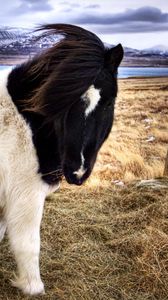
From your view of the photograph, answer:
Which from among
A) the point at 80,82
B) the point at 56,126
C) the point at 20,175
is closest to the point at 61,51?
the point at 80,82

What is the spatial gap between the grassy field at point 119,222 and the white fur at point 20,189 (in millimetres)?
235

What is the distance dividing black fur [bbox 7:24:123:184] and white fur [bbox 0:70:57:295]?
45 mm

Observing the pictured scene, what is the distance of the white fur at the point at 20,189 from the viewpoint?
1.93 m

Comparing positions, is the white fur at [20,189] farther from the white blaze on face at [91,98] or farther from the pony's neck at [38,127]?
the white blaze on face at [91,98]

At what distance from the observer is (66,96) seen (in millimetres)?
1834

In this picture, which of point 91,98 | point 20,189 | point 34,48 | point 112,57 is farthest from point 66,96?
point 34,48

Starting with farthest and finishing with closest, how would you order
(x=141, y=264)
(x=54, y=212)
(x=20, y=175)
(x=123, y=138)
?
1. (x=123, y=138)
2. (x=54, y=212)
3. (x=141, y=264)
4. (x=20, y=175)

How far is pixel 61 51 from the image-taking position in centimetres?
193

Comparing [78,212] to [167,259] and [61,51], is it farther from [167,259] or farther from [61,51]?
[61,51]

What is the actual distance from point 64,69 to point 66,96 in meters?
0.14

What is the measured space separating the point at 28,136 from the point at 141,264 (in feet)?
3.83

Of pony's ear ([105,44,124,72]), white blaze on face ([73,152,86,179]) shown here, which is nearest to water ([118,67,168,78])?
pony's ear ([105,44,124,72])

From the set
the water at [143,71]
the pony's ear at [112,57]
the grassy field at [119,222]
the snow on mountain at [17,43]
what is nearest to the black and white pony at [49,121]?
the pony's ear at [112,57]

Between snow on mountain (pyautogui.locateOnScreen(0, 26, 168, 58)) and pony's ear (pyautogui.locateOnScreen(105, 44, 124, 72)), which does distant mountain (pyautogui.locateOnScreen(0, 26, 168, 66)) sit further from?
pony's ear (pyautogui.locateOnScreen(105, 44, 124, 72))
